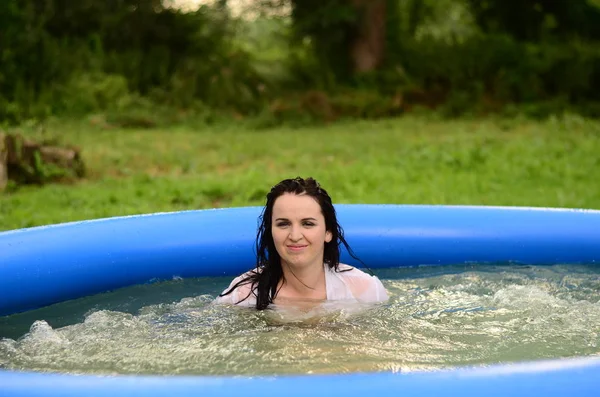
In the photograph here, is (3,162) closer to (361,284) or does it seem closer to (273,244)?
(273,244)

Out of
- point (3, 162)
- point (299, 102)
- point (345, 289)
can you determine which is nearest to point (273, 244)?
point (345, 289)

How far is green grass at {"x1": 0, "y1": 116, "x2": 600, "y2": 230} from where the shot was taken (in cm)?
692

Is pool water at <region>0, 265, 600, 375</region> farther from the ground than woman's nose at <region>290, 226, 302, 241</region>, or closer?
closer

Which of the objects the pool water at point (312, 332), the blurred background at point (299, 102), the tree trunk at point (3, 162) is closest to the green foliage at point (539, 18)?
the blurred background at point (299, 102)

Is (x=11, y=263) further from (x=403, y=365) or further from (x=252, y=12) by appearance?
(x=252, y=12)

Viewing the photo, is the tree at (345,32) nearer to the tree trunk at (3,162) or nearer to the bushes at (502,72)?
the bushes at (502,72)

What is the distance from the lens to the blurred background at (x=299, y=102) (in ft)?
24.8

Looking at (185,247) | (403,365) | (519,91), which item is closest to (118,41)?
(519,91)

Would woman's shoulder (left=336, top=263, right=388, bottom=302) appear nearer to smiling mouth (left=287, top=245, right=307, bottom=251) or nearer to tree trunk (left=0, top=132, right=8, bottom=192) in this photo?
smiling mouth (left=287, top=245, right=307, bottom=251)

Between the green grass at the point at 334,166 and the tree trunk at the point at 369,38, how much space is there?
1979 mm

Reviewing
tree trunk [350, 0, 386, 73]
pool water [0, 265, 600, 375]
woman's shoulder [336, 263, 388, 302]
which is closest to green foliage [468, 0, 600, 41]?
tree trunk [350, 0, 386, 73]

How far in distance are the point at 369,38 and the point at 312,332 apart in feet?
33.3

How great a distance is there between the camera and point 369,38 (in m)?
13.2

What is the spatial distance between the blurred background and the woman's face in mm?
3272
